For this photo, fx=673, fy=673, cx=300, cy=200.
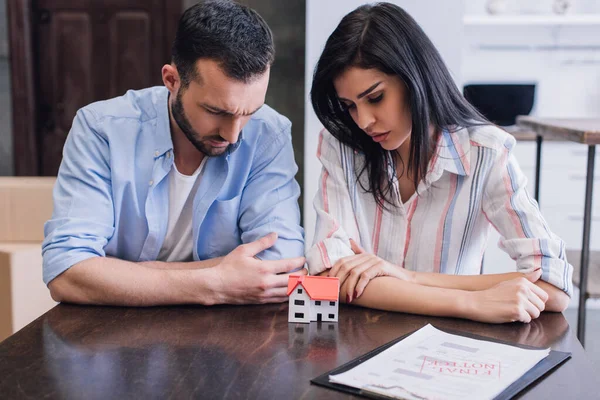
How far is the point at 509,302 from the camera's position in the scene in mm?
1228

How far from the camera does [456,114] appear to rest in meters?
1.56

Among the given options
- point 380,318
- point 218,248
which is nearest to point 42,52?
point 218,248

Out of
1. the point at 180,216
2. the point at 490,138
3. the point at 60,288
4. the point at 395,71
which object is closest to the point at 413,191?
the point at 490,138

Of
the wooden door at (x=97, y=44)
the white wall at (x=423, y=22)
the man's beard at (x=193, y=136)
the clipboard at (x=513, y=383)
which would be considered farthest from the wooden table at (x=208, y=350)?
the wooden door at (x=97, y=44)

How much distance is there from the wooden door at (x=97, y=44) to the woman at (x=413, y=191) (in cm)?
269

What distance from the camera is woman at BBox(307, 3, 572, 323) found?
4.33ft

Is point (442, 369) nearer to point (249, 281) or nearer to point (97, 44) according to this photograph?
point (249, 281)

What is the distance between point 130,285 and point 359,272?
17.9 inches

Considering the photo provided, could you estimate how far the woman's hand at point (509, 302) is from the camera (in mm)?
1220

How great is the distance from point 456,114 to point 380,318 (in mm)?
558

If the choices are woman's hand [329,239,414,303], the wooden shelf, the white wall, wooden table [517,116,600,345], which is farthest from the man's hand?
the wooden shelf

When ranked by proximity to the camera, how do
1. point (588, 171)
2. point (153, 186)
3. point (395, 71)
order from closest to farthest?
point (395, 71), point (153, 186), point (588, 171)

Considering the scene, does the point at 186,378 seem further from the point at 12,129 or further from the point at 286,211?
the point at 12,129

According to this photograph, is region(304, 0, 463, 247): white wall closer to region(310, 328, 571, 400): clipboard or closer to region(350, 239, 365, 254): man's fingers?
region(350, 239, 365, 254): man's fingers
